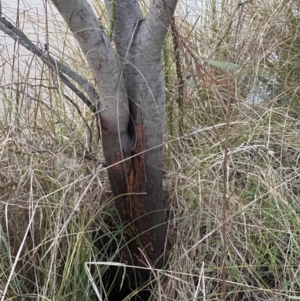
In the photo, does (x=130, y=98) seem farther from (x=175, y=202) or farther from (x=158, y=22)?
(x=175, y=202)

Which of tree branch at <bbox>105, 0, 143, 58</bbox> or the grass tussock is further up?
tree branch at <bbox>105, 0, 143, 58</bbox>

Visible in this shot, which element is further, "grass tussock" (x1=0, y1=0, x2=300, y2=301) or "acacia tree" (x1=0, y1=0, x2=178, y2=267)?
"grass tussock" (x1=0, y1=0, x2=300, y2=301)

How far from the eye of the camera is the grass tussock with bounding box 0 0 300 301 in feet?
4.05

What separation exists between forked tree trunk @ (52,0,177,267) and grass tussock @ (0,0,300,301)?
68 millimetres

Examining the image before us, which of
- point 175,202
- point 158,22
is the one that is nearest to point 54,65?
point 158,22

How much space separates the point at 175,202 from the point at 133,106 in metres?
0.32

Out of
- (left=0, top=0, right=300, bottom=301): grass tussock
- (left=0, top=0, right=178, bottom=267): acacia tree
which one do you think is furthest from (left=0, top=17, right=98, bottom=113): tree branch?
(left=0, top=0, right=300, bottom=301): grass tussock

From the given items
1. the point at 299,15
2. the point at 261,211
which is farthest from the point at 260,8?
the point at 261,211

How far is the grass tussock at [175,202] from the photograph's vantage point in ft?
4.05

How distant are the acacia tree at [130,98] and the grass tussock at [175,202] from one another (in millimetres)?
73

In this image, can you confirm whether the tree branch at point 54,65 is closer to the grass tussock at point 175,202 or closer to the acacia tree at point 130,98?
the acacia tree at point 130,98

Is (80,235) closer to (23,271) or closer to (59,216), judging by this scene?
(59,216)

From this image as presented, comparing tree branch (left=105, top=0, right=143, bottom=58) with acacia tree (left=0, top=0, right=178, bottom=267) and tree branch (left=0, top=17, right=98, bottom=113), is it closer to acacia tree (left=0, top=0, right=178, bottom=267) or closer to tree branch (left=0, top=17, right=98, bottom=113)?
acacia tree (left=0, top=0, right=178, bottom=267)

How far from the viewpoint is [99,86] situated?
1.12 meters
